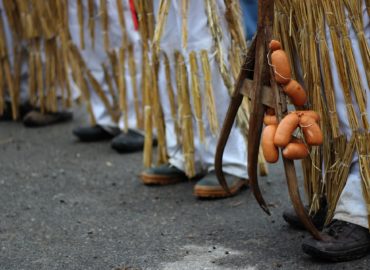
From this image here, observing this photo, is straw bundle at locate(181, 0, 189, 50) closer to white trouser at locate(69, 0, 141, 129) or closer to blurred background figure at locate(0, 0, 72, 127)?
white trouser at locate(69, 0, 141, 129)

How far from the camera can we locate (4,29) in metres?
5.00

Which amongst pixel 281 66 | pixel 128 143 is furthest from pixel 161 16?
Answer: pixel 128 143

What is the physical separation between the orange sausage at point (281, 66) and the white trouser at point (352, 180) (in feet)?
0.59

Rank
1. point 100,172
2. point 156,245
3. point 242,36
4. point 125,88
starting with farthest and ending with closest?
point 125,88
point 100,172
point 242,36
point 156,245

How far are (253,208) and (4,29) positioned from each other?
2288 millimetres

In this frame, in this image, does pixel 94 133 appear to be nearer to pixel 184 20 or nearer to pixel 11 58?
pixel 11 58

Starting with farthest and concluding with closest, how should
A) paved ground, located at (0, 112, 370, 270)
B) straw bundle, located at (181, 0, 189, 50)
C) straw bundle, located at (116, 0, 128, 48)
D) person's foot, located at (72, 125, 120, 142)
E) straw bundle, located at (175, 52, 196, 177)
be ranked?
person's foot, located at (72, 125, 120, 142) < straw bundle, located at (116, 0, 128, 48) < straw bundle, located at (175, 52, 196, 177) < straw bundle, located at (181, 0, 189, 50) < paved ground, located at (0, 112, 370, 270)

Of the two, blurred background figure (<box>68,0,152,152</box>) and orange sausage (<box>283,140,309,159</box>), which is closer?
orange sausage (<box>283,140,309,159</box>)

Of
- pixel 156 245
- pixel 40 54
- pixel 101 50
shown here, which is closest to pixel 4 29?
pixel 40 54

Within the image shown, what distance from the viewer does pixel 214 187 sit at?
11.4 feet

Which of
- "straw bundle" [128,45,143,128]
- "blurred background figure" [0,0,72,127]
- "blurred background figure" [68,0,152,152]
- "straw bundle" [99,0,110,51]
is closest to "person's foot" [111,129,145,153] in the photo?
"blurred background figure" [68,0,152,152]

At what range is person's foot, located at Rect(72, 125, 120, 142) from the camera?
474 centimetres

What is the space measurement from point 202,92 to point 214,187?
1.25 ft

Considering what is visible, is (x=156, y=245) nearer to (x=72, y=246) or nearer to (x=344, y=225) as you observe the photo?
(x=72, y=246)
